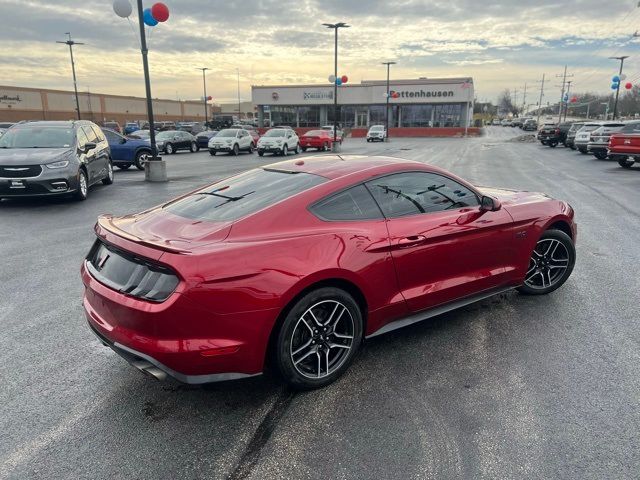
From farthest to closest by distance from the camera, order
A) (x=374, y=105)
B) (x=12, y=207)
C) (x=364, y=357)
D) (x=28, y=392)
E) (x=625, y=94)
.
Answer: (x=625, y=94)
(x=374, y=105)
(x=12, y=207)
(x=364, y=357)
(x=28, y=392)

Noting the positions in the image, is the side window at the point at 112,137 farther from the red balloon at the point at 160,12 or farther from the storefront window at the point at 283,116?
the storefront window at the point at 283,116

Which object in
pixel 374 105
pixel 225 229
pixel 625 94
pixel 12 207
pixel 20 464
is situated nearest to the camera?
pixel 20 464

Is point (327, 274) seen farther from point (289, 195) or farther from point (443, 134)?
point (443, 134)

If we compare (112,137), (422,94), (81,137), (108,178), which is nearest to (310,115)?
Result: (422,94)

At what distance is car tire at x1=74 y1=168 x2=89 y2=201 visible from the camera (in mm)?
10548

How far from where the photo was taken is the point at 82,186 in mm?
10703

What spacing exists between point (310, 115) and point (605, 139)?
2095 inches

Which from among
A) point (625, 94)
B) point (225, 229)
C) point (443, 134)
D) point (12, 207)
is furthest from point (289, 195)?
point (625, 94)

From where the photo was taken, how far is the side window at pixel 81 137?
36.1 feet

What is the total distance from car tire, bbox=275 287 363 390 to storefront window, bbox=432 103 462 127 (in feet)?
217

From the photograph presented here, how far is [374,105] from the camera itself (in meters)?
67.8

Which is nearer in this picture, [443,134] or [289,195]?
[289,195]

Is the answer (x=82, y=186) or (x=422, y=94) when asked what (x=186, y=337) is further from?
(x=422, y=94)

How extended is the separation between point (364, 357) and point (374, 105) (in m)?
67.4
